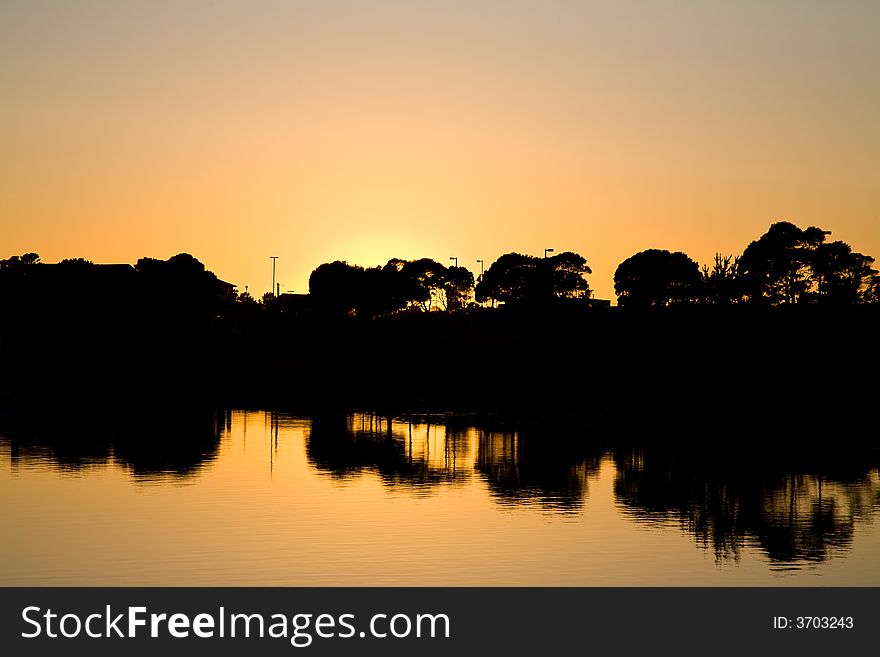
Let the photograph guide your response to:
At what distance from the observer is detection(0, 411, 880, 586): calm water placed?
27359 millimetres

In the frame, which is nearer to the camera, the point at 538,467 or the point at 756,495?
the point at 756,495

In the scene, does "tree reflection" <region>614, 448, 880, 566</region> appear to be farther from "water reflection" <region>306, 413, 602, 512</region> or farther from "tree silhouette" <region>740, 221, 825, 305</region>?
"tree silhouette" <region>740, 221, 825, 305</region>

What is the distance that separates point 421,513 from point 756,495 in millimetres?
11226

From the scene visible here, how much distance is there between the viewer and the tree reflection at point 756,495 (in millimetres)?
31656

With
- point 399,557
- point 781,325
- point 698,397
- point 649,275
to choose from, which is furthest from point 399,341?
point 399,557

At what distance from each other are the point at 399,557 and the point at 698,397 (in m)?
55.2

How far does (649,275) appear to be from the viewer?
200 meters

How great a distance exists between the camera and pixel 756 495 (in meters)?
39.5

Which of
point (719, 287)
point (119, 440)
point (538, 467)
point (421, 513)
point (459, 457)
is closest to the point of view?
→ point (421, 513)

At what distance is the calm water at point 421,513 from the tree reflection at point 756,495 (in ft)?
0.41

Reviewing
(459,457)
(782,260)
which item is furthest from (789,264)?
(459,457)

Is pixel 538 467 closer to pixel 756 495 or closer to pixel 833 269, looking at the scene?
pixel 756 495

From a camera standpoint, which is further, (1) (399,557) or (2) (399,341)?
(2) (399,341)

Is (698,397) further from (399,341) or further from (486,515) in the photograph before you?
(399,341)
